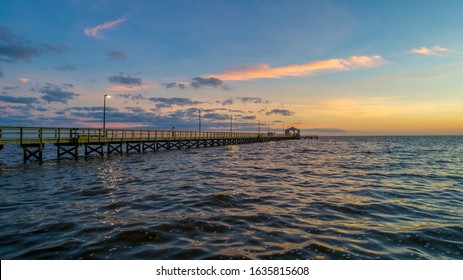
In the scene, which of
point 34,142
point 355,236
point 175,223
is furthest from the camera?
point 34,142

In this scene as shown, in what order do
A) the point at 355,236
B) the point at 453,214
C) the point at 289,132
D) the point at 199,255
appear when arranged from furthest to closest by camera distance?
the point at 289,132 < the point at 453,214 < the point at 355,236 < the point at 199,255

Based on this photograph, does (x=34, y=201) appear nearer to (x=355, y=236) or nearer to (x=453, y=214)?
(x=355, y=236)

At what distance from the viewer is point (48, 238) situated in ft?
20.4

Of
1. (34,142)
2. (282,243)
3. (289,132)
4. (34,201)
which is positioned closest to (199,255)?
(282,243)

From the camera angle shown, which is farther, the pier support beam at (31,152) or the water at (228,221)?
the pier support beam at (31,152)

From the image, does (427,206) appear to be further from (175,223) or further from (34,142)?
(34,142)

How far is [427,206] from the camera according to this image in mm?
9680

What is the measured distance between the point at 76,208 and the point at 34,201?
2244mm

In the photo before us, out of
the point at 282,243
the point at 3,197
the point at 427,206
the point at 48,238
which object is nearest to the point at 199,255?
the point at 282,243

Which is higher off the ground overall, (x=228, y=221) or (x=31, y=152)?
(x=31, y=152)

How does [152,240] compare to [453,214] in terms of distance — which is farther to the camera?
[453,214]

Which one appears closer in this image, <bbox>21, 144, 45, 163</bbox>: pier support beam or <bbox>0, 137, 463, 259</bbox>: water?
Result: <bbox>0, 137, 463, 259</bbox>: water

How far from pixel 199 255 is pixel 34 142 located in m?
23.1

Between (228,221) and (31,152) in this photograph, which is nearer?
(228,221)
